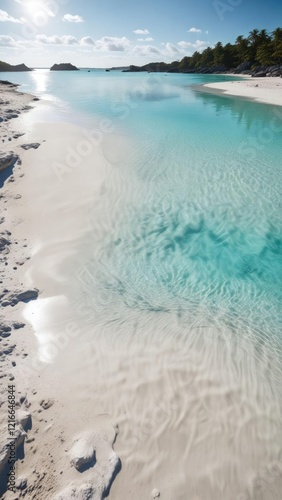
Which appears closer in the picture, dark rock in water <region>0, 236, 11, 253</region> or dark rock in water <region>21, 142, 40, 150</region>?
dark rock in water <region>0, 236, 11, 253</region>

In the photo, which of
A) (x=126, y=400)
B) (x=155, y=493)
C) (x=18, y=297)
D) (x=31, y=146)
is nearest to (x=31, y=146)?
(x=31, y=146)

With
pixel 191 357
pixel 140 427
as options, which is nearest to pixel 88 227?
pixel 191 357

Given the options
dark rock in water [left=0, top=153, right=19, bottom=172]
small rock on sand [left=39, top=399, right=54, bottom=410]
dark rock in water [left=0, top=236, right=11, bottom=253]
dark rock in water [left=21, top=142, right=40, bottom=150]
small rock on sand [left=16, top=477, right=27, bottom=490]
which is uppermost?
dark rock in water [left=21, top=142, right=40, bottom=150]

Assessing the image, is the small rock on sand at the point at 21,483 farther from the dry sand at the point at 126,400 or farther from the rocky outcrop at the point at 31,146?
the rocky outcrop at the point at 31,146

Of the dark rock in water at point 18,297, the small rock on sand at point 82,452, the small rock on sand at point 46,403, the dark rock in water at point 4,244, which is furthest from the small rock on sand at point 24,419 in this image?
the dark rock in water at point 4,244

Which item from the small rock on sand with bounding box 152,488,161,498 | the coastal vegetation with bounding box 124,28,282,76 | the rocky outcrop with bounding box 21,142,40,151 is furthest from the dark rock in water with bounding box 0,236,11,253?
the coastal vegetation with bounding box 124,28,282,76

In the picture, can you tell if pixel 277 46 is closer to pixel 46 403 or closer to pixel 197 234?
pixel 197 234

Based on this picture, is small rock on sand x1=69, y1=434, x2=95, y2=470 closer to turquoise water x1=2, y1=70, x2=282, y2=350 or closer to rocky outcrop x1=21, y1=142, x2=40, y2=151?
turquoise water x1=2, y1=70, x2=282, y2=350

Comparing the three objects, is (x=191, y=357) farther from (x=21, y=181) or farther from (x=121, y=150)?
(x=121, y=150)
